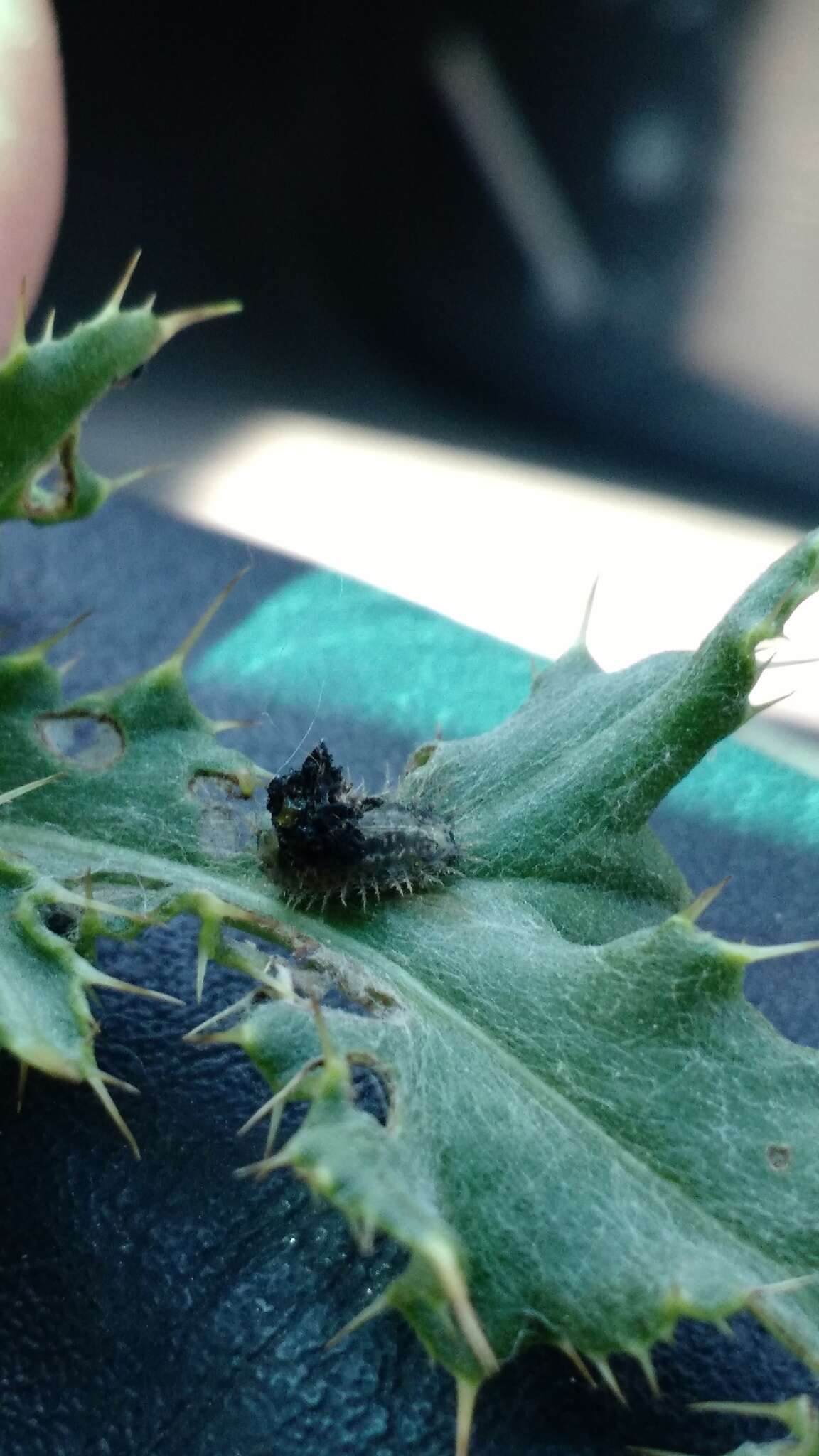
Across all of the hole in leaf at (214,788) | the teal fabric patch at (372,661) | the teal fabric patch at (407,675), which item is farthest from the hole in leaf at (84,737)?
the teal fabric patch at (372,661)

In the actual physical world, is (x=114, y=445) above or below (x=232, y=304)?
below

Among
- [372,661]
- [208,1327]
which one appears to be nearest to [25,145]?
[372,661]

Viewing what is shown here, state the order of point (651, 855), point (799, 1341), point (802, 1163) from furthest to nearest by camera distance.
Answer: point (651, 855) < point (802, 1163) < point (799, 1341)

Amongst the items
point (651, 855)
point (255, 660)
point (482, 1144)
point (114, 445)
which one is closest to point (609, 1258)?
point (482, 1144)

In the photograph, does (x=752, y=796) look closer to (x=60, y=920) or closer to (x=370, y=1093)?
(x=370, y=1093)

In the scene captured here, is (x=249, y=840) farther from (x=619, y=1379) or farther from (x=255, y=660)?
(x=255, y=660)

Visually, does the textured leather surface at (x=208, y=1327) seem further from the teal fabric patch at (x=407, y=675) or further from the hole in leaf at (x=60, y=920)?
the teal fabric patch at (x=407, y=675)

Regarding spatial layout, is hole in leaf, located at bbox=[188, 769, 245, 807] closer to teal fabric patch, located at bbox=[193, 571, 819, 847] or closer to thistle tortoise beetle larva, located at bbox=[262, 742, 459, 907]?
thistle tortoise beetle larva, located at bbox=[262, 742, 459, 907]

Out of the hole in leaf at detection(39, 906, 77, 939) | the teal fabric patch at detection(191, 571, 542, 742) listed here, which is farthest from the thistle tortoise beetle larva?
the teal fabric patch at detection(191, 571, 542, 742)
